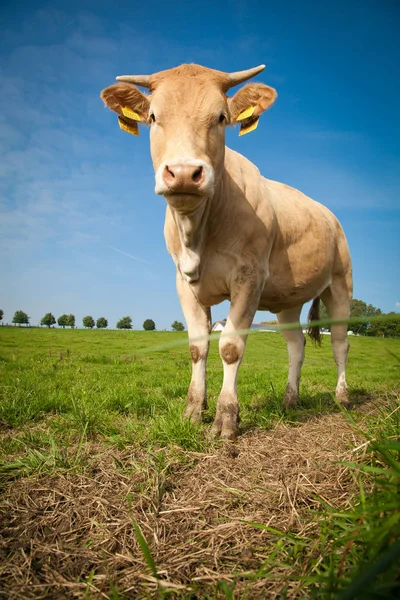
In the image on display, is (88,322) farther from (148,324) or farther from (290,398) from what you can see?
(290,398)

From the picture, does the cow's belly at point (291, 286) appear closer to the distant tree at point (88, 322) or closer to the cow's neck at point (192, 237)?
the cow's neck at point (192, 237)

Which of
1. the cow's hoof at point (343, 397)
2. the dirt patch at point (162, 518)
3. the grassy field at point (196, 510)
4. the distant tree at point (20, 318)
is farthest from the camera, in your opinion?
the distant tree at point (20, 318)

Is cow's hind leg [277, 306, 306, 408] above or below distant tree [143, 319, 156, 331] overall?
below

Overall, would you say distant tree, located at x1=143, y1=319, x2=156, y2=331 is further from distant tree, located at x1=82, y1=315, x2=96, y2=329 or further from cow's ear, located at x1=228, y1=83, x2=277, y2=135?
cow's ear, located at x1=228, y1=83, x2=277, y2=135

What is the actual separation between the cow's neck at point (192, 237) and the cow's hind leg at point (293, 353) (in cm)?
209

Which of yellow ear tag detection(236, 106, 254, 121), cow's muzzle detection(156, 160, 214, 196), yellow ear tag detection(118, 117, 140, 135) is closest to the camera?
cow's muzzle detection(156, 160, 214, 196)

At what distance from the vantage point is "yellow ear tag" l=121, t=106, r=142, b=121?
159 inches

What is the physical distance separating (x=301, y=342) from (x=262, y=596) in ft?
16.7

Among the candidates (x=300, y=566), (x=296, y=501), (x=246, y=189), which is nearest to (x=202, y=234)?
(x=246, y=189)

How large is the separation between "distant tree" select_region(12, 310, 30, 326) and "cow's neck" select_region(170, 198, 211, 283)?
126 meters

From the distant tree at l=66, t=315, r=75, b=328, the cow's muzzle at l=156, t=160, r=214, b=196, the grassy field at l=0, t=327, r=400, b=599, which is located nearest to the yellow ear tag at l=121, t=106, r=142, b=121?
the cow's muzzle at l=156, t=160, r=214, b=196

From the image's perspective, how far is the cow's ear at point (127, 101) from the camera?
3863 mm

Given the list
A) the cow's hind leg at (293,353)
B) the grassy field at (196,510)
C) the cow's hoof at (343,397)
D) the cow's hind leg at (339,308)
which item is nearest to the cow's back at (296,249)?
the cow's hind leg at (339,308)

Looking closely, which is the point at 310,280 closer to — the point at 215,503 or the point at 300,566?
the point at 215,503
